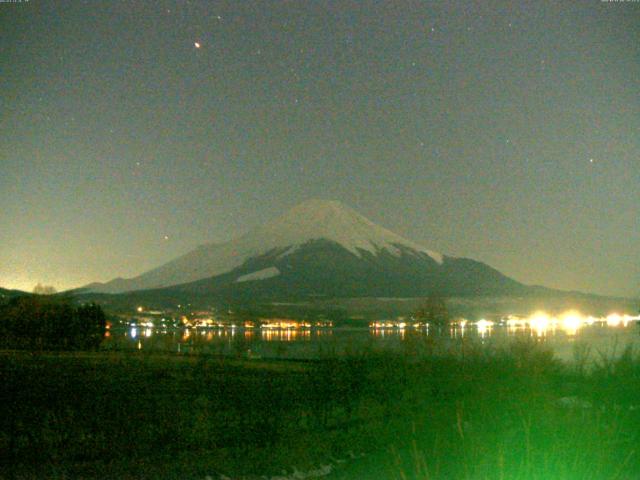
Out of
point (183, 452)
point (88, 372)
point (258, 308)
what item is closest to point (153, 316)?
point (258, 308)

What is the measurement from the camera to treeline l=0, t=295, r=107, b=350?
1754 inches

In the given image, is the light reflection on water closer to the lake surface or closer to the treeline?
the lake surface

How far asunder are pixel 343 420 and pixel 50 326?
3240 cm

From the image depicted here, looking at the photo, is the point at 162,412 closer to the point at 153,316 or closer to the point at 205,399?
the point at 205,399

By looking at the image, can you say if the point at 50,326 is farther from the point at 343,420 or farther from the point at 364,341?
the point at 343,420

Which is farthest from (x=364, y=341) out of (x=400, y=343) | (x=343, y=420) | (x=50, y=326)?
(x=343, y=420)

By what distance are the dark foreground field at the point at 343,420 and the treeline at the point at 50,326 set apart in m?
18.0

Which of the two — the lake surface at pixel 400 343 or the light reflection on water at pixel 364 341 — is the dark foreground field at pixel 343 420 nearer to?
the lake surface at pixel 400 343

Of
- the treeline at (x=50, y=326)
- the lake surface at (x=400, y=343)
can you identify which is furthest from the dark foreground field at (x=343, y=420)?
the treeline at (x=50, y=326)

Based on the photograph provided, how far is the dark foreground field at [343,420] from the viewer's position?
11.5 meters

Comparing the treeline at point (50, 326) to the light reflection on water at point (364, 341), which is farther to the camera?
the treeline at point (50, 326)

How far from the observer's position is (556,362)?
23891mm

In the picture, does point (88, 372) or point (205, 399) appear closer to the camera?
point (205, 399)

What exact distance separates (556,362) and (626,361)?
3.48 m
